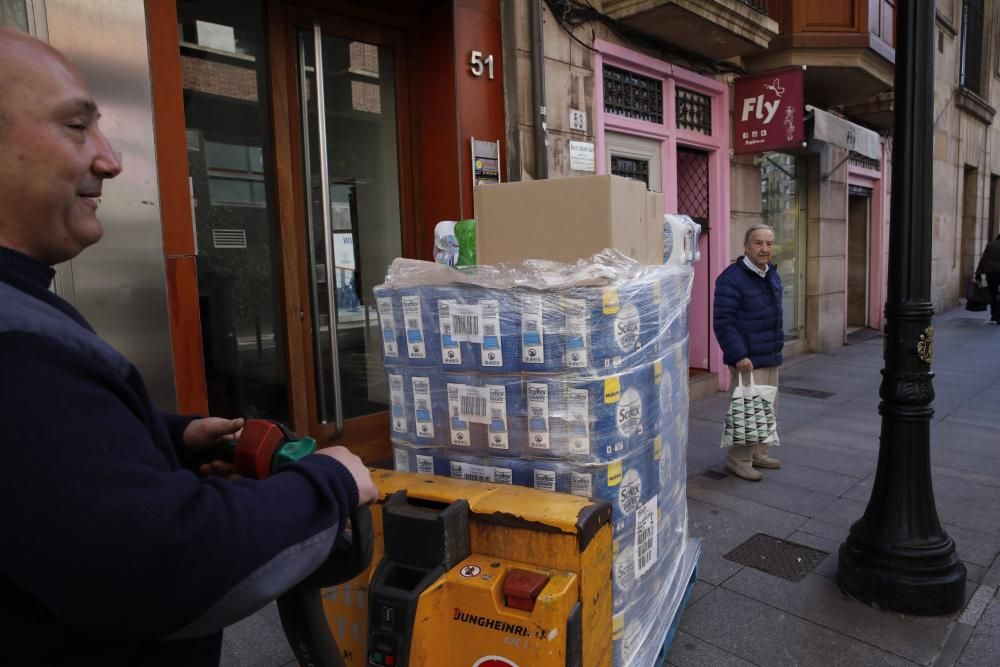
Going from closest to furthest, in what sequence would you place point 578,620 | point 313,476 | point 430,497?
point 313,476 → point 578,620 → point 430,497

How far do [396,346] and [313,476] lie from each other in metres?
1.46

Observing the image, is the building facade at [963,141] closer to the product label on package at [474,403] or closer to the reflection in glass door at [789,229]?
the reflection in glass door at [789,229]

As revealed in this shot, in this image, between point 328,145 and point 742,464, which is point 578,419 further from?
point 328,145

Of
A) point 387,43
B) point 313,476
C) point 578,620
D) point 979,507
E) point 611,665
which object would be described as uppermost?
point 387,43

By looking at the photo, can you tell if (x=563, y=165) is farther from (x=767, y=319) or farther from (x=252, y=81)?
(x=252, y=81)

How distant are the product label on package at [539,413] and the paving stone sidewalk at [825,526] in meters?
1.31

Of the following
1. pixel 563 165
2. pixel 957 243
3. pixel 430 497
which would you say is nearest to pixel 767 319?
pixel 563 165

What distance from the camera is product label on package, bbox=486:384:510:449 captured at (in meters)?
2.39

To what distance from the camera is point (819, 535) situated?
13.3 feet

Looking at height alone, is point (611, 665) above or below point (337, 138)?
below

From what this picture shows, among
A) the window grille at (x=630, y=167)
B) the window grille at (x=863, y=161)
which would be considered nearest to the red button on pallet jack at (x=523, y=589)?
the window grille at (x=630, y=167)

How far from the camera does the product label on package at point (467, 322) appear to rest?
240 centimetres

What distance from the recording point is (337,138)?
520 cm

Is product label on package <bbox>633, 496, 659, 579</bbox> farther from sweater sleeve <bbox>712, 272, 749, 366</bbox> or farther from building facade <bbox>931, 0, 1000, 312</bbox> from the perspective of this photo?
building facade <bbox>931, 0, 1000, 312</bbox>
